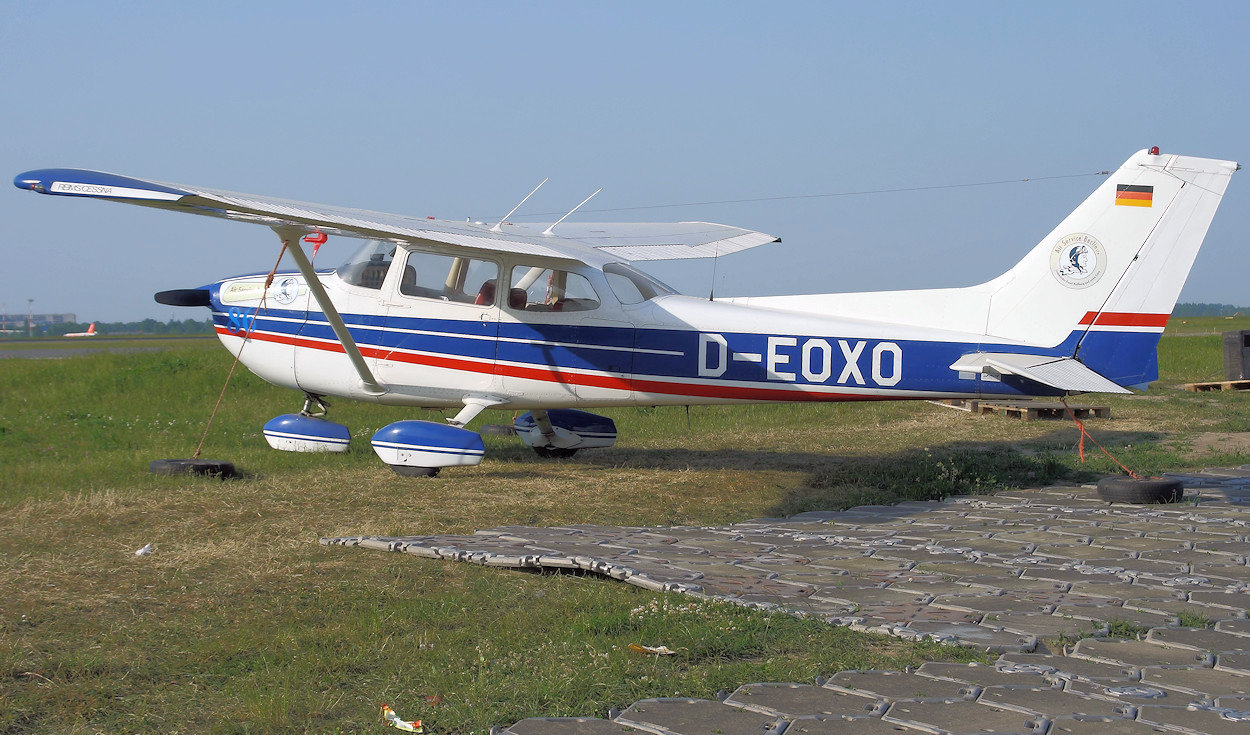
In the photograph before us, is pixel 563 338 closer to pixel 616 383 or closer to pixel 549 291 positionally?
pixel 549 291

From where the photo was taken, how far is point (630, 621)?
4387 mm

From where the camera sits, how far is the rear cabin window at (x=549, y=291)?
9469 millimetres

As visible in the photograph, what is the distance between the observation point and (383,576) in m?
5.45

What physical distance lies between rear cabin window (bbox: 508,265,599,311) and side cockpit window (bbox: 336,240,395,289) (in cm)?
136

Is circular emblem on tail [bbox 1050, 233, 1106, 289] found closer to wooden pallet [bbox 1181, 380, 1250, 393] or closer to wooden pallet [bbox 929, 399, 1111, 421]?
wooden pallet [bbox 929, 399, 1111, 421]

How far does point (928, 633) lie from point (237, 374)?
633 inches

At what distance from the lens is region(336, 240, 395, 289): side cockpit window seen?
9.91m

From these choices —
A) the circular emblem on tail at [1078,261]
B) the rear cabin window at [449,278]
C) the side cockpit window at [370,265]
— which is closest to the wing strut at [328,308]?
the side cockpit window at [370,265]

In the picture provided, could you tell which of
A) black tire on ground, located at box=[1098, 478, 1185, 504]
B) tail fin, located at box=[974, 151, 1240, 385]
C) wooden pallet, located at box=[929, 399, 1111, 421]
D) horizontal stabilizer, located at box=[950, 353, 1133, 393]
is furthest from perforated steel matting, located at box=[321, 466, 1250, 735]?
wooden pallet, located at box=[929, 399, 1111, 421]

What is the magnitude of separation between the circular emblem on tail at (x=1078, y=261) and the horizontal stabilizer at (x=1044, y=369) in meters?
0.68

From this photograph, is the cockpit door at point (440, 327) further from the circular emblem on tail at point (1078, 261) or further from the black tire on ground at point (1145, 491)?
the black tire on ground at point (1145, 491)

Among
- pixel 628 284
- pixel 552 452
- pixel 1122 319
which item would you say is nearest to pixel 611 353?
pixel 628 284

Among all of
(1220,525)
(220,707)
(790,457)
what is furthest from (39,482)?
(1220,525)

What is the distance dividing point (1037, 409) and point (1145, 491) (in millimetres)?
7341
